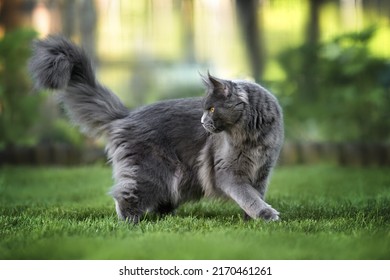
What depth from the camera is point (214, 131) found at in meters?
3.67

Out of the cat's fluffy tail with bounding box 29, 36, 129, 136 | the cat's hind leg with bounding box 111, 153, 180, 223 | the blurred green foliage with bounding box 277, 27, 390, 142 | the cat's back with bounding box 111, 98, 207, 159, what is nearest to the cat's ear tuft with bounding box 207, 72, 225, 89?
the cat's back with bounding box 111, 98, 207, 159

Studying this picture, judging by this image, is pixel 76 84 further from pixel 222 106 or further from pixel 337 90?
pixel 337 90

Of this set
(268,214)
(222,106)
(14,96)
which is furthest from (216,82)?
(14,96)

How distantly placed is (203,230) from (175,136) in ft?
2.86

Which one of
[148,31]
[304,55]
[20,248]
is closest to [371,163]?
[304,55]

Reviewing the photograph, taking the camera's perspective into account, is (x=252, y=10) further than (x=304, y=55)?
Yes

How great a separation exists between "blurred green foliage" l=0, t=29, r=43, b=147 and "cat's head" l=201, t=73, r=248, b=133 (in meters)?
4.92

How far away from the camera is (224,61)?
30.6 feet

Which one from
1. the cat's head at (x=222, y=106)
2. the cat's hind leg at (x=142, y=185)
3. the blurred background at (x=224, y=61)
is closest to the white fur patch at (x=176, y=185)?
the cat's hind leg at (x=142, y=185)

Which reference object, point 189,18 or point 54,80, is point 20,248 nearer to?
point 54,80

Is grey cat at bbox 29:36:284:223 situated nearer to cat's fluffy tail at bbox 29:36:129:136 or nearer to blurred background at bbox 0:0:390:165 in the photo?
cat's fluffy tail at bbox 29:36:129:136

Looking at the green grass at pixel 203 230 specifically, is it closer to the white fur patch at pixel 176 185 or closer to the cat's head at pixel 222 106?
the white fur patch at pixel 176 185

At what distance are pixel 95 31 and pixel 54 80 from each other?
18.8ft
